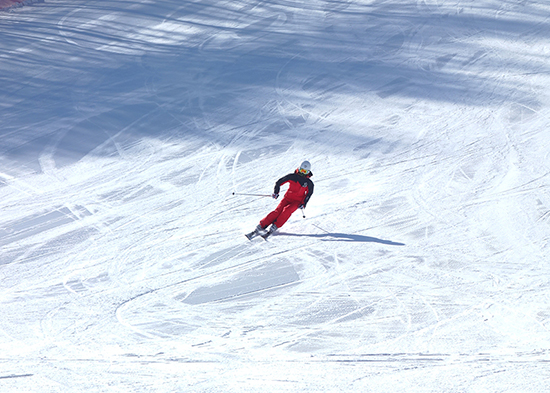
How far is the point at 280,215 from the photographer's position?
8594 millimetres

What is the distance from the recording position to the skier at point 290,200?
336 inches

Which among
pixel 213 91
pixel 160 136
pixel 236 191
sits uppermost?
pixel 213 91

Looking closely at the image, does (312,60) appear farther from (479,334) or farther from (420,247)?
(479,334)

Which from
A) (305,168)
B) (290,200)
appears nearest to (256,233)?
(290,200)

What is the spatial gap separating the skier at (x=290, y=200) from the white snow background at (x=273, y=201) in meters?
0.30

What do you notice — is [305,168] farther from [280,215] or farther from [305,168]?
[280,215]

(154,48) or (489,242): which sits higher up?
(154,48)

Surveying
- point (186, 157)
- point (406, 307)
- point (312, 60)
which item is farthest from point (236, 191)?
point (312, 60)

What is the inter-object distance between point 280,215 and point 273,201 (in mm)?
1007

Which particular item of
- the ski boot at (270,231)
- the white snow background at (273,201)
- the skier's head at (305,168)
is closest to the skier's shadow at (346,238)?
the white snow background at (273,201)

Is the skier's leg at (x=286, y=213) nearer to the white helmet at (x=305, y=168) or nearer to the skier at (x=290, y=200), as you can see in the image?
the skier at (x=290, y=200)

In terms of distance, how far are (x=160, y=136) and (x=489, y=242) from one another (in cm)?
624

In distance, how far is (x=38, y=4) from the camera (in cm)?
1794

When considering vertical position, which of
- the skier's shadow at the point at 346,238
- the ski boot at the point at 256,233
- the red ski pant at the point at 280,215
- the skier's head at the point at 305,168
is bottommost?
the skier's shadow at the point at 346,238
